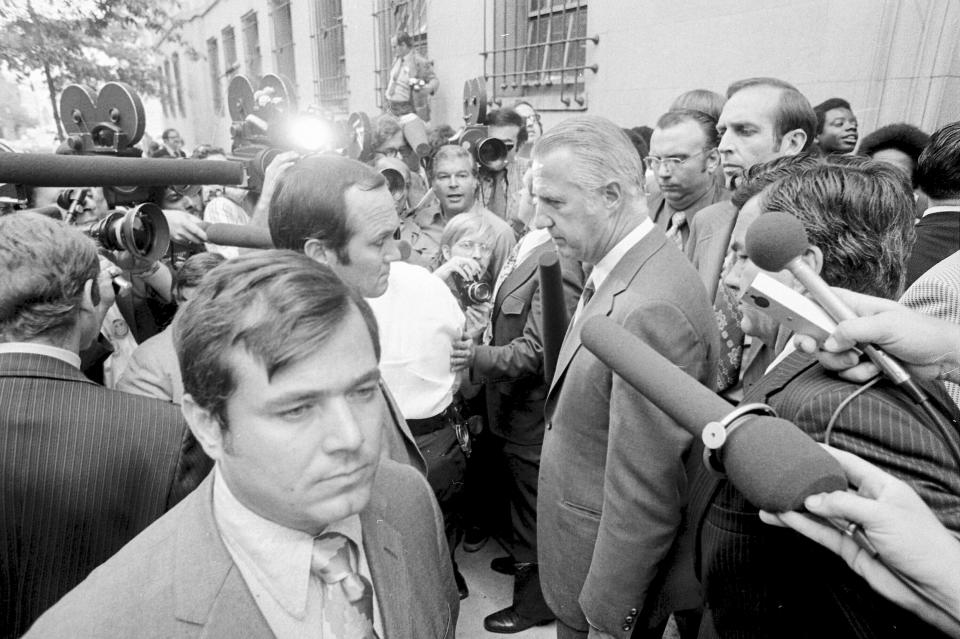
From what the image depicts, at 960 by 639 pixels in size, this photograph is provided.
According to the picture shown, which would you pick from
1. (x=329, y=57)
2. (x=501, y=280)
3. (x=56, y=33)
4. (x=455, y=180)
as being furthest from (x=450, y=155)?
(x=329, y=57)

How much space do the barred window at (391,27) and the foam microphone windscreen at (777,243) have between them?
10.3 meters

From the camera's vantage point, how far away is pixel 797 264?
89 cm

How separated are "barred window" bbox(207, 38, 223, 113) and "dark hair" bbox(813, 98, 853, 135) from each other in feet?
75.7

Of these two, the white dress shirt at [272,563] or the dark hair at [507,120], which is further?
the dark hair at [507,120]

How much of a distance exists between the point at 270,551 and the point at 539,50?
747 centimetres

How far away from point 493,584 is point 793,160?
98.4 inches

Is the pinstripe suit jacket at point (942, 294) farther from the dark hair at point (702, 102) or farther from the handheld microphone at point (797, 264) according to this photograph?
the dark hair at point (702, 102)

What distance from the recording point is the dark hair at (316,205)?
1.74 m

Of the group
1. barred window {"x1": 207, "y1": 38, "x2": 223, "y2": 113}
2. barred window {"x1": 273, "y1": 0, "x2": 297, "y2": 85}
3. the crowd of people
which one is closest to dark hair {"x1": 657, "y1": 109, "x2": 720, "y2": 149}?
the crowd of people

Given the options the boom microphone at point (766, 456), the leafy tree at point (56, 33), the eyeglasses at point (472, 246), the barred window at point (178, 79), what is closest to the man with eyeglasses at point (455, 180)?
the eyeglasses at point (472, 246)

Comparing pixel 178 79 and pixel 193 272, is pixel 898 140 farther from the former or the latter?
pixel 178 79

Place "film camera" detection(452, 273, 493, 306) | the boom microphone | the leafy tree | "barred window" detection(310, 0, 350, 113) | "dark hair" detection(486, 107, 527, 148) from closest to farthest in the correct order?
the boom microphone → "film camera" detection(452, 273, 493, 306) → "dark hair" detection(486, 107, 527, 148) → the leafy tree → "barred window" detection(310, 0, 350, 113)

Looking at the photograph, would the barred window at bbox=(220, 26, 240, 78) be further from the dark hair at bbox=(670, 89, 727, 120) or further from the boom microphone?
the boom microphone

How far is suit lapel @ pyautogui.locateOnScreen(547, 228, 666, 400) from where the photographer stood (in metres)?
1.69
